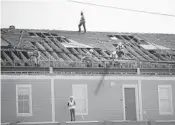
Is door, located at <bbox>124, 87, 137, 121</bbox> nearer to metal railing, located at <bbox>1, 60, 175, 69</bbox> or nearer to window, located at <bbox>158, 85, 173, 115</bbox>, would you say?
metal railing, located at <bbox>1, 60, 175, 69</bbox>

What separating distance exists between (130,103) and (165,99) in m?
1.98

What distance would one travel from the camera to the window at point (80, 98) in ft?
72.3

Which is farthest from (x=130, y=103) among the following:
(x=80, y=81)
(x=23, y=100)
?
(x=23, y=100)

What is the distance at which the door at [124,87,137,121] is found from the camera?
901 inches

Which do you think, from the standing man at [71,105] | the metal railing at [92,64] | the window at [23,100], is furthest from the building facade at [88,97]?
the standing man at [71,105]

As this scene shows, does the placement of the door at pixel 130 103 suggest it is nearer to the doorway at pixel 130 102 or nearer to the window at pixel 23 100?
the doorway at pixel 130 102

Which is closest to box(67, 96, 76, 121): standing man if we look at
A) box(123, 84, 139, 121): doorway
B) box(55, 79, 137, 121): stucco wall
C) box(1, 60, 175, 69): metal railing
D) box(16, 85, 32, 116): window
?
box(55, 79, 137, 121): stucco wall

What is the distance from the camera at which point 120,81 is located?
2288 centimetres

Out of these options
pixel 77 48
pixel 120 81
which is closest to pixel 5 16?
pixel 77 48

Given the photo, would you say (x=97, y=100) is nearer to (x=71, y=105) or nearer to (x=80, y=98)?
(x=80, y=98)

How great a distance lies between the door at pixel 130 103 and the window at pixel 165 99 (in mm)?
1464

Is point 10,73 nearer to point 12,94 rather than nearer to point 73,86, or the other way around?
point 12,94

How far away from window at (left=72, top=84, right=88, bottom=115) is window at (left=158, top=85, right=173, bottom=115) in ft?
13.5

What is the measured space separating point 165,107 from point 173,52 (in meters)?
3.79
